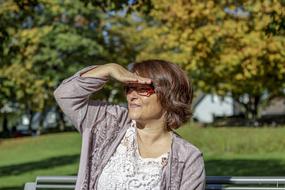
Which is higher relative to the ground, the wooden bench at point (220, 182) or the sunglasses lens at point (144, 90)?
the sunglasses lens at point (144, 90)

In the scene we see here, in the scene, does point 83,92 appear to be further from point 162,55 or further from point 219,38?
point 162,55

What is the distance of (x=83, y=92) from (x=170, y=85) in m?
0.47

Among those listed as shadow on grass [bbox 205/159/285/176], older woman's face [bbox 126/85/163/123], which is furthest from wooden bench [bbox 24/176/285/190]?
shadow on grass [bbox 205/159/285/176]

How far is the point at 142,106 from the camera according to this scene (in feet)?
11.2

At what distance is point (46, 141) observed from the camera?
1221 inches

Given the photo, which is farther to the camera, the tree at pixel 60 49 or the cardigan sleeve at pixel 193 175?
the tree at pixel 60 49

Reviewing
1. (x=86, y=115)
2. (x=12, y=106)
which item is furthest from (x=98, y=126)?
(x=12, y=106)

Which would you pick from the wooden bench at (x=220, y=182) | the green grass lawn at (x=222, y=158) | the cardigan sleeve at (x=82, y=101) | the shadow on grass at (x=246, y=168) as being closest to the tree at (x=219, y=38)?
the green grass lawn at (x=222, y=158)

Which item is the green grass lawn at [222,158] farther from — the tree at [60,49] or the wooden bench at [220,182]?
the tree at [60,49]

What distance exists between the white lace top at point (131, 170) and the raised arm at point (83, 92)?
0.24m

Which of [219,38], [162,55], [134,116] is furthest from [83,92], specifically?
[162,55]

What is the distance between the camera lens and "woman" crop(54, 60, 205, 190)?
3.36 metres

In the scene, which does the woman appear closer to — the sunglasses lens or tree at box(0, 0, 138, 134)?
the sunglasses lens

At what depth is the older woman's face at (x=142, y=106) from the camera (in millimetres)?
3408
